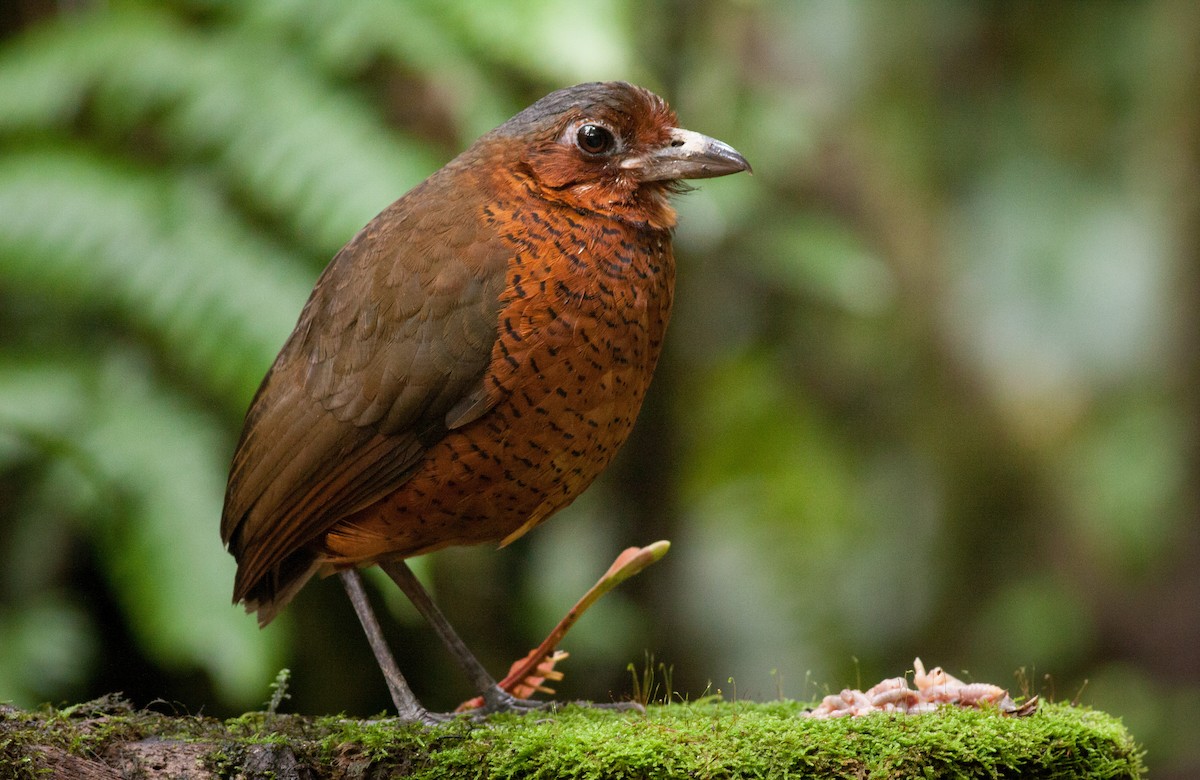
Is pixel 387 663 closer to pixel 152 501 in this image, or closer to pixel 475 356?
pixel 475 356

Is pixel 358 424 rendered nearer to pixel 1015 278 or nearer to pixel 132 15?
pixel 132 15

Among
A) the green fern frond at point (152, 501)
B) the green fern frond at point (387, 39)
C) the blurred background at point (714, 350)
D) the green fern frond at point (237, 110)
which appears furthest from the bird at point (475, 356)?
the green fern frond at point (387, 39)

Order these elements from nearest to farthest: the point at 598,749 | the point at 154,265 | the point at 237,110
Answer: the point at 598,749
the point at 154,265
the point at 237,110

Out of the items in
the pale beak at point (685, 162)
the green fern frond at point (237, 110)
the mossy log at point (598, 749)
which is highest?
the green fern frond at point (237, 110)

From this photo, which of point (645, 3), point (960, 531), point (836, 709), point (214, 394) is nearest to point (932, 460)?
point (960, 531)

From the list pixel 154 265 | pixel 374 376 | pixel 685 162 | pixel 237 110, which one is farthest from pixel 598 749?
pixel 237 110

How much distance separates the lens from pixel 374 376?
295 cm

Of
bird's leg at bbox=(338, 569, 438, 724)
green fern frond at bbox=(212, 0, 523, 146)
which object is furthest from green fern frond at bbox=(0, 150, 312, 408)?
bird's leg at bbox=(338, 569, 438, 724)

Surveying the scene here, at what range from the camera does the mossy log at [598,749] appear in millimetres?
2412

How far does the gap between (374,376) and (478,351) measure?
27cm

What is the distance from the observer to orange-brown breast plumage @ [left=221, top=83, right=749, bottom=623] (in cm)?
284

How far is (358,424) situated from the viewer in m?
2.95

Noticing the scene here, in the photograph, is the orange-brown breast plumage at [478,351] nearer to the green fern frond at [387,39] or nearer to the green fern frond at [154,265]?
the green fern frond at [154,265]

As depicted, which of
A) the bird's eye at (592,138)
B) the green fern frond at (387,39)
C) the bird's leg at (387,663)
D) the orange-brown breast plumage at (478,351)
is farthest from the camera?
the green fern frond at (387,39)
